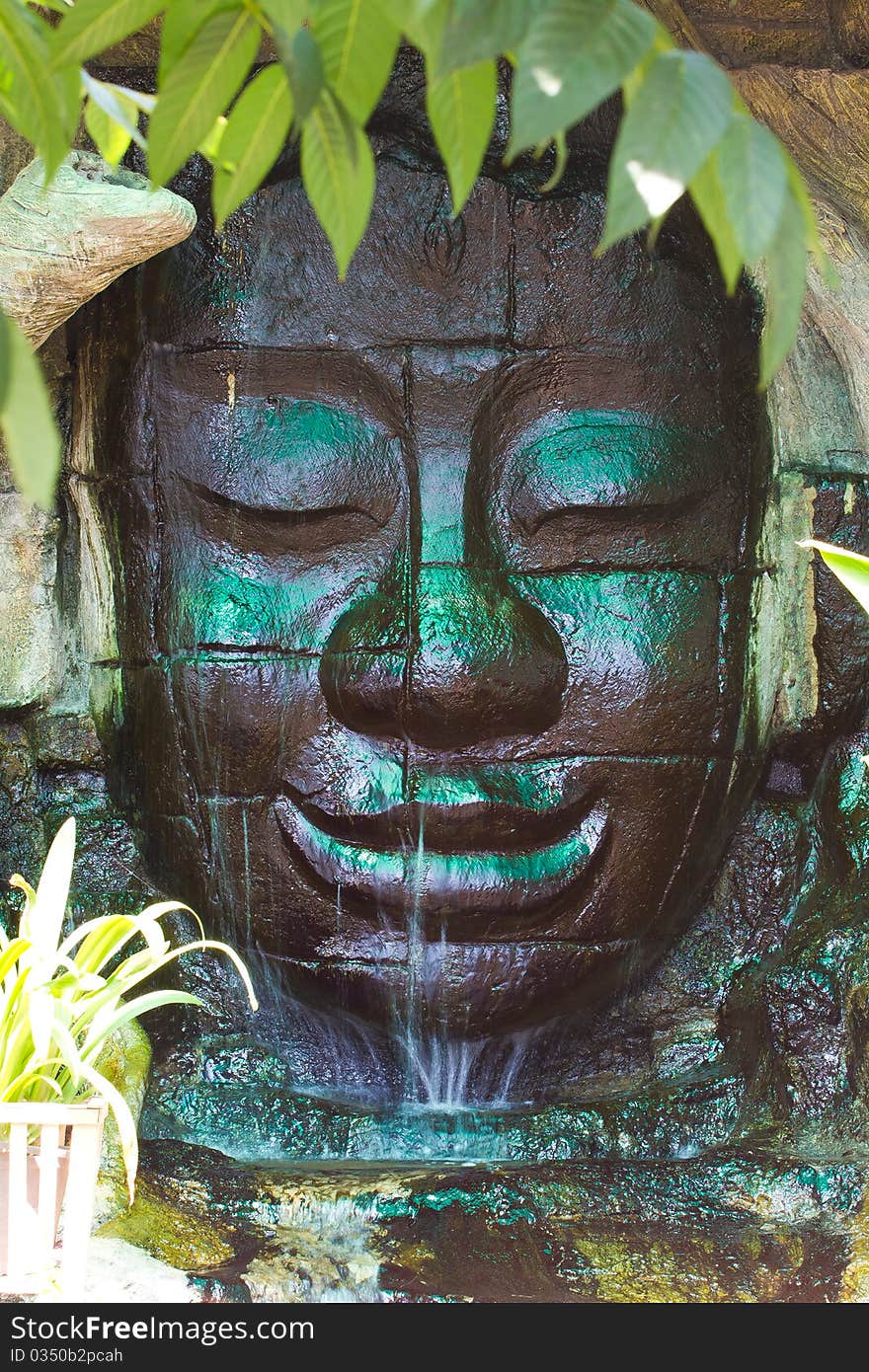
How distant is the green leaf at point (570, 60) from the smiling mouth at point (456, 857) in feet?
7.17

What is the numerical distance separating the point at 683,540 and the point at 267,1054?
1396mm

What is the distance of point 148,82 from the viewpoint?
326 centimetres

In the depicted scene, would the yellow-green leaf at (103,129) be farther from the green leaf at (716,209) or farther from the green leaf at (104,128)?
the green leaf at (716,209)

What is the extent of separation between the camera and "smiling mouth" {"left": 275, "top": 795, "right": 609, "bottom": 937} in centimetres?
302

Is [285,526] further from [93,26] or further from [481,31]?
[481,31]

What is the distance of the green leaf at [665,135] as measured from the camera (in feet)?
2.80

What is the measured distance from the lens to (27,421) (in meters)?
0.79

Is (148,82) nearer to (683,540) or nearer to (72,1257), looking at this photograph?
(683,540)

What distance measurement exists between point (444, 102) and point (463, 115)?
2 centimetres

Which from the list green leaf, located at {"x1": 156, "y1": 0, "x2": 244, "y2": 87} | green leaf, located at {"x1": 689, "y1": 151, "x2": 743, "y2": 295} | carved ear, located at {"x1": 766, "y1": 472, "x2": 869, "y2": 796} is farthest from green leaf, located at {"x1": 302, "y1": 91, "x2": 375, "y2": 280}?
carved ear, located at {"x1": 766, "y1": 472, "x2": 869, "y2": 796}

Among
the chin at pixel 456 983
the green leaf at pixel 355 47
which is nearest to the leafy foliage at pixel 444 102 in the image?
the green leaf at pixel 355 47

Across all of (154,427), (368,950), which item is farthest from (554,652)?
(154,427)

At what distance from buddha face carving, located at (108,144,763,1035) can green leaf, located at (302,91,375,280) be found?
200 cm

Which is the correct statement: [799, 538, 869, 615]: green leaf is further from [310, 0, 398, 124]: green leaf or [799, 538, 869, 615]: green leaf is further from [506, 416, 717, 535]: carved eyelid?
[506, 416, 717, 535]: carved eyelid
